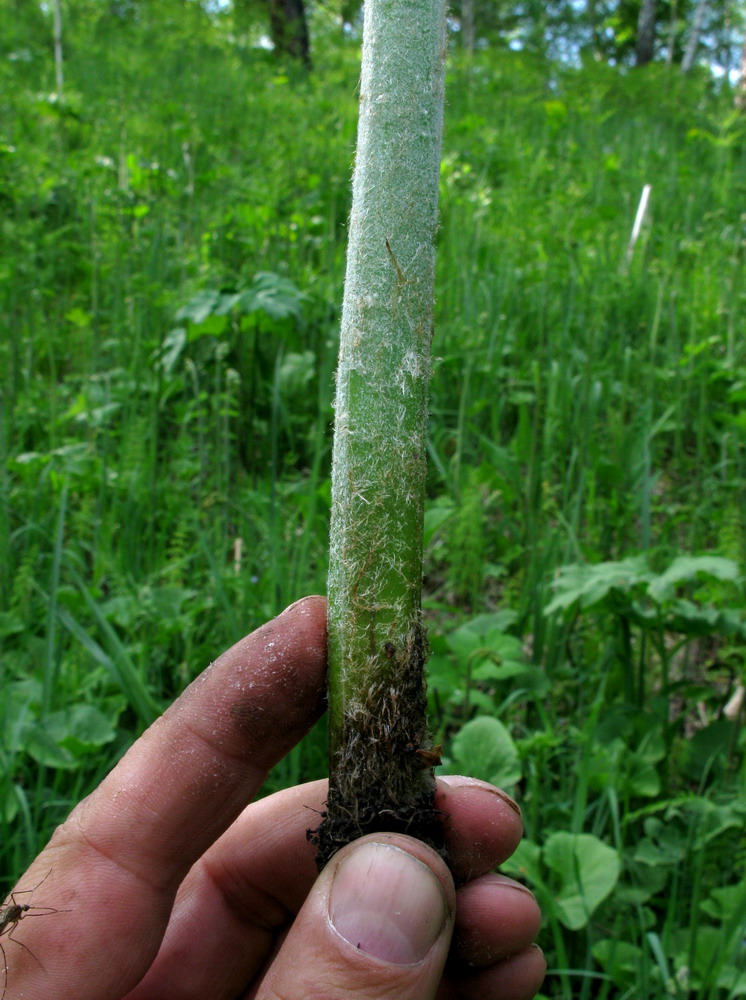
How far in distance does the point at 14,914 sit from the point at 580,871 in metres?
0.90

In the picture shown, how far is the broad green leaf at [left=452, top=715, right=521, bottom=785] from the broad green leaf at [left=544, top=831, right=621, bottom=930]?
0.43 feet

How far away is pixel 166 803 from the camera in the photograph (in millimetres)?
1073

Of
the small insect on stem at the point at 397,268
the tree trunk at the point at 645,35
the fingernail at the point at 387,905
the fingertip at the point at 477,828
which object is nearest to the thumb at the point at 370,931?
the fingernail at the point at 387,905

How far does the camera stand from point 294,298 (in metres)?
2.66

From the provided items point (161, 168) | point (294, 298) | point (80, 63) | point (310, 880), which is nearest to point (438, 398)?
point (294, 298)

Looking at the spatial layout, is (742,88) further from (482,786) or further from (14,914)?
(14,914)

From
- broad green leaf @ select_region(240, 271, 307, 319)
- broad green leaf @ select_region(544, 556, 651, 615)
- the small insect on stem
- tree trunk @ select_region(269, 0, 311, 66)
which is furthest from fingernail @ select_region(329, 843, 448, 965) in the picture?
tree trunk @ select_region(269, 0, 311, 66)

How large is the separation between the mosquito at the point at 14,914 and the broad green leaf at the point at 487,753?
75cm

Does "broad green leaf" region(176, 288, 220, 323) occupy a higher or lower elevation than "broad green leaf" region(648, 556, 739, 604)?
higher

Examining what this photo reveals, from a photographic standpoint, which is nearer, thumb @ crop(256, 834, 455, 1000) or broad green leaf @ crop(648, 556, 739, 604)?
thumb @ crop(256, 834, 455, 1000)

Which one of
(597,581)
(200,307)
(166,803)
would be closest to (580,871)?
(597,581)

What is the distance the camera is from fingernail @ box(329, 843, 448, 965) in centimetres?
91

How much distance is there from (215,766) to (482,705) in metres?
0.77

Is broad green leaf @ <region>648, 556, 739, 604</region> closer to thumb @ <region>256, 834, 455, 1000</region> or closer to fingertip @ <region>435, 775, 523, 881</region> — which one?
fingertip @ <region>435, 775, 523, 881</region>
